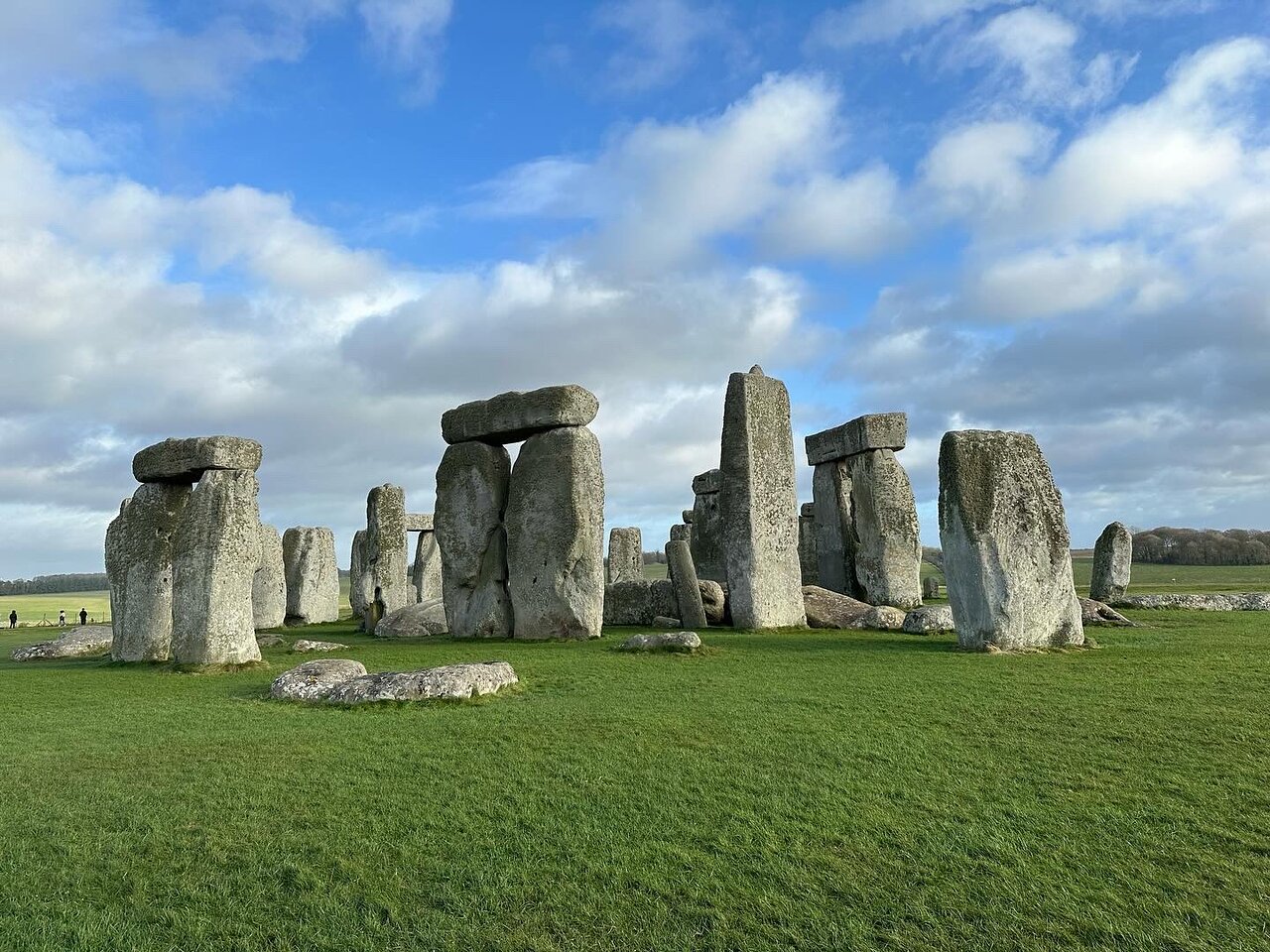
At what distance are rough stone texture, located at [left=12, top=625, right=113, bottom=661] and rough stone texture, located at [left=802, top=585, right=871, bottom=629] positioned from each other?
41.2ft

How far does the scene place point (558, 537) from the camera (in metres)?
15.2

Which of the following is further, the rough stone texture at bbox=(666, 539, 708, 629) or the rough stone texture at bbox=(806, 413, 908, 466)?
the rough stone texture at bbox=(806, 413, 908, 466)

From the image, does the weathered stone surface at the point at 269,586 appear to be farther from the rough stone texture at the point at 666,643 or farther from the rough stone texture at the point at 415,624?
the rough stone texture at the point at 666,643

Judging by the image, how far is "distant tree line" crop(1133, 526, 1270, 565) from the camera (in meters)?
40.8

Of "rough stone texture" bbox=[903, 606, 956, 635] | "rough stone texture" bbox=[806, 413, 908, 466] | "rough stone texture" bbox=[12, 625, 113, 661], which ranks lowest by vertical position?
"rough stone texture" bbox=[903, 606, 956, 635]

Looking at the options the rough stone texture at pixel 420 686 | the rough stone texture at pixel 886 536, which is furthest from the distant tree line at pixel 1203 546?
the rough stone texture at pixel 420 686

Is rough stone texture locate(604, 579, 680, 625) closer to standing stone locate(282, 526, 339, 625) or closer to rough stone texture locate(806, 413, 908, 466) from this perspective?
rough stone texture locate(806, 413, 908, 466)

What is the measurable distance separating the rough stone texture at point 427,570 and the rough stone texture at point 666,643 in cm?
1550

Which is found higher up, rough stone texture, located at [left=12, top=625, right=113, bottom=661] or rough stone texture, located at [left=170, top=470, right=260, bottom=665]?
rough stone texture, located at [left=170, top=470, right=260, bottom=665]

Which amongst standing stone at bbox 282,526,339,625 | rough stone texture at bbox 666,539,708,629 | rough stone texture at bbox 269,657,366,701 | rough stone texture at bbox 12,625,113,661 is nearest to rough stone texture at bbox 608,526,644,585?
standing stone at bbox 282,526,339,625

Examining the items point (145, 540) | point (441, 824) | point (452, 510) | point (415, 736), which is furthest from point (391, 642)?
point (441, 824)

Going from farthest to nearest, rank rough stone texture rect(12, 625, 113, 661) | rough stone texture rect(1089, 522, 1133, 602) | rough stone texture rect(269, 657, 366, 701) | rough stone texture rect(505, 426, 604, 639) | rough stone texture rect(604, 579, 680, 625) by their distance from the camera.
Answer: rough stone texture rect(1089, 522, 1133, 602)
rough stone texture rect(604, 579, 680, 625)
rough stone texture rect(505, 426, 604, 639)
rough stone texture rect(12, 625, 113, 661)
rough stone texture rect(269, 657, 366, 701)

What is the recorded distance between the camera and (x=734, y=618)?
15031mm

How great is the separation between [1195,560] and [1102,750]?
44399mm
